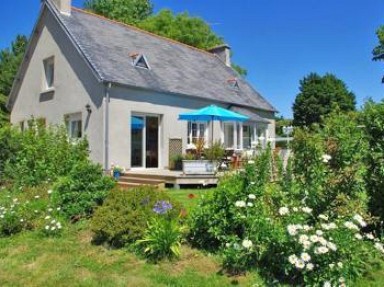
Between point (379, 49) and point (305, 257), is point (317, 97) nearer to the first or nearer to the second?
point (379, 49)

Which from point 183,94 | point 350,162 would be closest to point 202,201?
point 350,162

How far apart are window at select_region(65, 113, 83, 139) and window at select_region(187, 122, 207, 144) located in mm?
5016

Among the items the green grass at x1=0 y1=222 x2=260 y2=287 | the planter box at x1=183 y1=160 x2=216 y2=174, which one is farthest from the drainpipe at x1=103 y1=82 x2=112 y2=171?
the green grass at x1=0 y1=222 x2=260 y2=287

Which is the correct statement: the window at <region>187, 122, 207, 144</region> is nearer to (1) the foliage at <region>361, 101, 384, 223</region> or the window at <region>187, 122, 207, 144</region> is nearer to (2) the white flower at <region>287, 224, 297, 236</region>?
(1) the foliage at <region>361, 101, 384, 223</region>

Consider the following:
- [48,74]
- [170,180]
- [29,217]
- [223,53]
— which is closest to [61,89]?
[48,74]

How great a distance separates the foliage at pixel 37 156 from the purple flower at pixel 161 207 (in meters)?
4.64

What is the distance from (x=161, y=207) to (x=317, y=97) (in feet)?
132

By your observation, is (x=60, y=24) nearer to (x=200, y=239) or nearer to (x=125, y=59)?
(x=125, y=59)

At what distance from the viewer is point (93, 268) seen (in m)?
5.57

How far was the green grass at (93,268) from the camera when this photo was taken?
5.02 m

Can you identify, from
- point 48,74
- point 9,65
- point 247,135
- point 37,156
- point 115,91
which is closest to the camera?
point 37,156

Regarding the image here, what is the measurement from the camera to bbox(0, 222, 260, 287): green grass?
5.02 metres

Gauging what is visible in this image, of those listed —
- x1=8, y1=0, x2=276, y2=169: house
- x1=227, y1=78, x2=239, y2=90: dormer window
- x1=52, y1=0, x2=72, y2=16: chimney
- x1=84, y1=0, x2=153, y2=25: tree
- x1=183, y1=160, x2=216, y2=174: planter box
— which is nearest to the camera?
x1=183, y1=160, x2=216, y2=174: planter box

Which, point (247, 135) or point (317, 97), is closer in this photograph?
point (247, 135)
